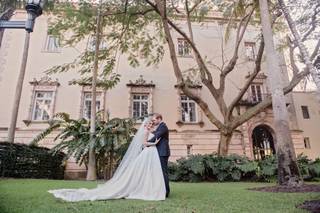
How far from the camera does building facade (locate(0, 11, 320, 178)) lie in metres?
16.3

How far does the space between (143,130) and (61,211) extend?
9.22ft

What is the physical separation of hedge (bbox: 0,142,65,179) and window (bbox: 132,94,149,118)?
6.45 metres

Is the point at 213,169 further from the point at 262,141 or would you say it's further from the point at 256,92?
the point at 256,92

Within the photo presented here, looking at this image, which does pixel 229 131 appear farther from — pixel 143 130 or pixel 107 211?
pixel 107 211

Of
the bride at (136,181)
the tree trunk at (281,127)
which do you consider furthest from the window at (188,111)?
the bride at (136,181)

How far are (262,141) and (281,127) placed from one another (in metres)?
12.0

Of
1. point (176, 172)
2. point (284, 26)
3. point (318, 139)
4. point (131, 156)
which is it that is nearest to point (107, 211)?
→ point (131, 156)

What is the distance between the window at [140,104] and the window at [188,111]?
2.66m

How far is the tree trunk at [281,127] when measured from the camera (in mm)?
6449

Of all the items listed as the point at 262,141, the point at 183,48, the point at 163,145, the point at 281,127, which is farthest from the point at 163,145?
the point at 183,48

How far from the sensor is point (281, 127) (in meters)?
6.98

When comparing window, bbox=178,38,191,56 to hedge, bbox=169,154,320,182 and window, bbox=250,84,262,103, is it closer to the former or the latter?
window, bbox=250,84,262,103

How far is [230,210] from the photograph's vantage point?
3570mm

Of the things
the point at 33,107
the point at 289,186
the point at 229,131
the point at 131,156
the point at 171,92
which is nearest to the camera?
→ the point at 131,156
